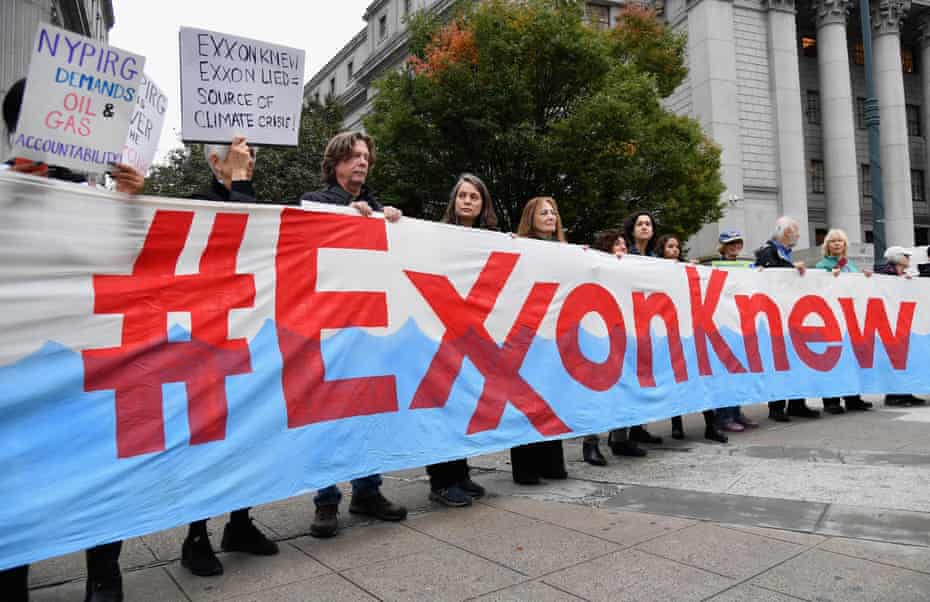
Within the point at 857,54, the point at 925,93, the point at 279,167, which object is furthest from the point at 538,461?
the point at 925,93

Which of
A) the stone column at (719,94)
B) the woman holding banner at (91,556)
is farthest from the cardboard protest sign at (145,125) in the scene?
the stone column at (719,94)

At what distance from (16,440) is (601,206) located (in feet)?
55.4

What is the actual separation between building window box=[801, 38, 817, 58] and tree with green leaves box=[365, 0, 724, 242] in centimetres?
2228

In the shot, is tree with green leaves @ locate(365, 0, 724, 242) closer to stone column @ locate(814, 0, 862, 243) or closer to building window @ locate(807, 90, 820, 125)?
stone column @ locate(814, 0, 862, 243)

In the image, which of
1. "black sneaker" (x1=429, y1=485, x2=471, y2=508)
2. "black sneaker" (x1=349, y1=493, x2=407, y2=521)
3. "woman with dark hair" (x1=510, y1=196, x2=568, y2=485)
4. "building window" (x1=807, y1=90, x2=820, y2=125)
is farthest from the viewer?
"building window" (x1=807, y1=90, x2=820, y2=125)

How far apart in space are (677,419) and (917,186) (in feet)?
134

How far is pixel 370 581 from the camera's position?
120 inches

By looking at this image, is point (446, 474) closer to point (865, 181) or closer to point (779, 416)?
point (779, 416)

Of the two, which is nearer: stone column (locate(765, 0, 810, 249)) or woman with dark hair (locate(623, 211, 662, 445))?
woman with dark hair (locate(623, 211, 662, 445))

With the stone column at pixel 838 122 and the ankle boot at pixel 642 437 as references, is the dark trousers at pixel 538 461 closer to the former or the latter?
the ankle boot at pixel 642 437

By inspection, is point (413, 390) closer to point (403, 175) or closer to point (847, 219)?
point (403, 175)

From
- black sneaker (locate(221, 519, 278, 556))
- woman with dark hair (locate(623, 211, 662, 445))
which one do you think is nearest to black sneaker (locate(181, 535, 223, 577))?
black sneaker (locate(221, 519, 278, 556))

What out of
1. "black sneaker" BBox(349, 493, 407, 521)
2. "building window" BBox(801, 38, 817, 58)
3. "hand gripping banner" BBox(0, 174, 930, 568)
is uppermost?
"building window" BBox(801, 38, 817, 58)

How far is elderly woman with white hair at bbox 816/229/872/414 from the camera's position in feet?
25.1
